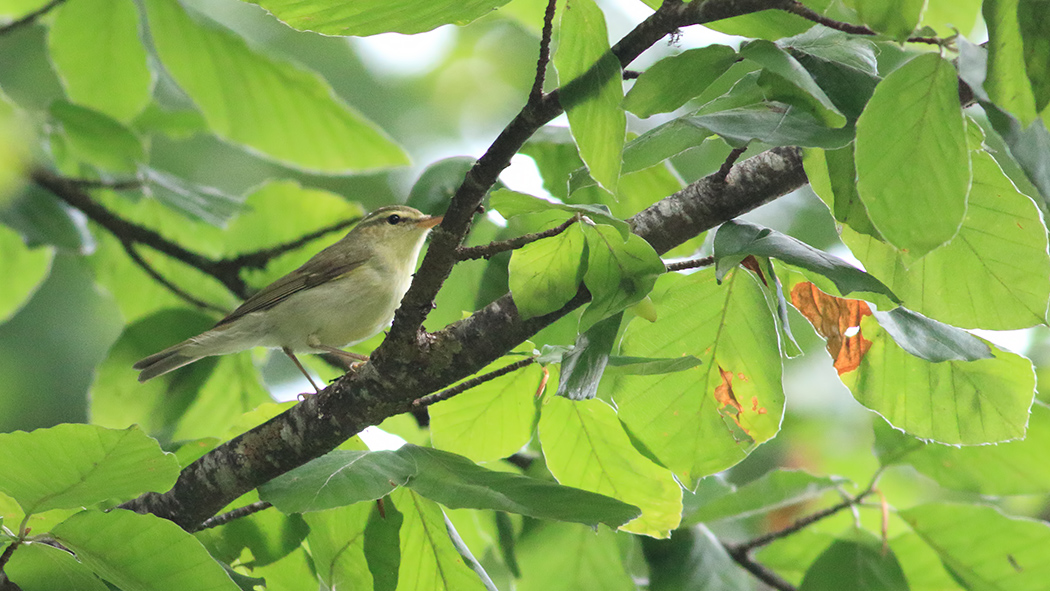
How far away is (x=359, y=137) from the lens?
357 cm

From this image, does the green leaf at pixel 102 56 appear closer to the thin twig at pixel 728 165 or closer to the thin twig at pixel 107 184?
the thin twig at pixel 107 184

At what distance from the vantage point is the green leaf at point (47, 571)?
147 centimetres

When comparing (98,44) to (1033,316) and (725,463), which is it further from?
(1033,316)

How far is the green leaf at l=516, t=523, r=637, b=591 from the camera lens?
2.57 meters

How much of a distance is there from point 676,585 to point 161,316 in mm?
2095

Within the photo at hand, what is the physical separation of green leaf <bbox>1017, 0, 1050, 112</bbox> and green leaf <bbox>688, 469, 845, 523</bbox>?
1.63m

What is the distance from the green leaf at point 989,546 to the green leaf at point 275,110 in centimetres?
224

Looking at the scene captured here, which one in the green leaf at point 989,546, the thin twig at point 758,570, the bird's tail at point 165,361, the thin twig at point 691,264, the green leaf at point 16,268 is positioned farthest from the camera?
the green leaf at point 16,268

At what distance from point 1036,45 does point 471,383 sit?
4.06ft

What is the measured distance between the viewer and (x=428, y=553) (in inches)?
70.4

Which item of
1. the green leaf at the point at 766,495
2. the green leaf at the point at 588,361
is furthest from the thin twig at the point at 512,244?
the green leaf at the point at 766,495

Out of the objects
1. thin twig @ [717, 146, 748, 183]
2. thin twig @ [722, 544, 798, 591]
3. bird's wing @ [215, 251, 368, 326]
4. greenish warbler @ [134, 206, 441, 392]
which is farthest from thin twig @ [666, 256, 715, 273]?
bird's wing @ [215, 251, 368, 326]

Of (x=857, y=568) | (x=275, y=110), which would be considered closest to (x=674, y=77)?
(x=857, y=568)

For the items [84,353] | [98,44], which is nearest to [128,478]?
[98,44]
